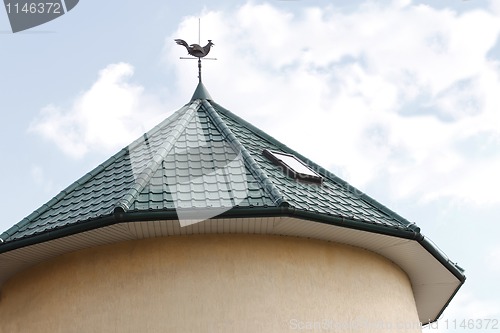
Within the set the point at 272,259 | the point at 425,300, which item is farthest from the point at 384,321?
the point at 425,300

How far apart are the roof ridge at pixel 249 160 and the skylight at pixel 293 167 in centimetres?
50

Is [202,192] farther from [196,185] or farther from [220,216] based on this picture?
[220,216]

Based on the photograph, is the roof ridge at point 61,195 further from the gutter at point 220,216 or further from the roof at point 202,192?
the gutter at point 220,216

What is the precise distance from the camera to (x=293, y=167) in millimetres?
12781

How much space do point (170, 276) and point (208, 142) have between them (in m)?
2.64

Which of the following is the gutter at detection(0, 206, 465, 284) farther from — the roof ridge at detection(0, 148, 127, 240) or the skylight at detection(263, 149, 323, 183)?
the skylight at detection(263, 149, 323, 183)

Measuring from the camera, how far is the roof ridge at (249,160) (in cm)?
1103

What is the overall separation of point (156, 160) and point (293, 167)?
2.16m

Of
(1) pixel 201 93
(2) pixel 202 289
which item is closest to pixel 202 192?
(2) pixel 202 289

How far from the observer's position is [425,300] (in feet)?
48.8

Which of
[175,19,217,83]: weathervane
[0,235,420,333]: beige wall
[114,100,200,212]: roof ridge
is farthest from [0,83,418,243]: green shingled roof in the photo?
[175,19,217,83]: weathervane

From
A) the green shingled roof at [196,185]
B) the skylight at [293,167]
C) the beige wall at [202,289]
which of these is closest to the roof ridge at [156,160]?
the green shingled roof at [196,185]

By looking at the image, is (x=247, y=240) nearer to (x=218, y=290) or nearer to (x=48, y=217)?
(x=218, y=290)

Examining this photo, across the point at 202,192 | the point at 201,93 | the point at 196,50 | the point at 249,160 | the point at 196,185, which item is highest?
the point at 196,50
